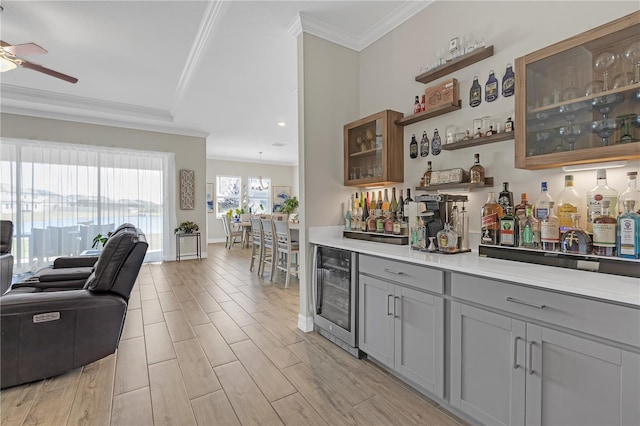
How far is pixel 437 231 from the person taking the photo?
2.04 metres

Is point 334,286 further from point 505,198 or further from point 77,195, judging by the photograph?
point 77,195

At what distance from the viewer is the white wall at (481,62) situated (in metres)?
1.65

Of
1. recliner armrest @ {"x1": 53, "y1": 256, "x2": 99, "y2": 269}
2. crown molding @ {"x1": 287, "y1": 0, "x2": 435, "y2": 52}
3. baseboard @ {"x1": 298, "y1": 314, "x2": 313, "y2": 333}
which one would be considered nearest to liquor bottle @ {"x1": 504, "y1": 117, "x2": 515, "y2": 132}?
crown molding @ {"x1": 287, "y1": 0, "x2": 435, "y2": 52}

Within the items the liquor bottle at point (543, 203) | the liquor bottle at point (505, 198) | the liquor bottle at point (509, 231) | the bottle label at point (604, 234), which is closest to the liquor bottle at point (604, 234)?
the bottle label at point (604, 234)

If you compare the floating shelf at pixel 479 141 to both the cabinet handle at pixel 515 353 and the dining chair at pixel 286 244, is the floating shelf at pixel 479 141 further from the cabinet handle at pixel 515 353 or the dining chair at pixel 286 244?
the dining chair at pixel 286 244

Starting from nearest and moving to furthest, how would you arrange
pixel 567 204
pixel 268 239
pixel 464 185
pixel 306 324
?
1. pixel 567 204
2. pixel 464 185
3. pixel 306 324
4. pixel 268 239

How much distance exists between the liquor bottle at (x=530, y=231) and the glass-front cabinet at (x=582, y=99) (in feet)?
0.95

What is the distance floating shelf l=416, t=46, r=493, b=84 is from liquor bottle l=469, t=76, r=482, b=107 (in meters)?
0.13

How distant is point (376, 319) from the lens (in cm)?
204

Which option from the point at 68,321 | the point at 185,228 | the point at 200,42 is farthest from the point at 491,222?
the point at 185,228

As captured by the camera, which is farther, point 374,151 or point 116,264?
point 374,151

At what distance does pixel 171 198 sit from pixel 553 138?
6429 millimetres

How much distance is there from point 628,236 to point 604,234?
83mm

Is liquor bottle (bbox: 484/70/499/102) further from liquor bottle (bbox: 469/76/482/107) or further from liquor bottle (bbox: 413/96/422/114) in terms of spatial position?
liquor bottle (bbox: 413/96/422/114)
